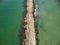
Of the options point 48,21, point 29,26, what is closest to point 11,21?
point 29,26

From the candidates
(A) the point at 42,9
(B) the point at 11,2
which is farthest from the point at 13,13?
(A) the point at 42,9

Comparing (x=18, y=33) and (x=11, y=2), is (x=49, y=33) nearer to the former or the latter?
(x=18, y=33)

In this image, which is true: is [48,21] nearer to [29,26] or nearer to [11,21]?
[29,26]
